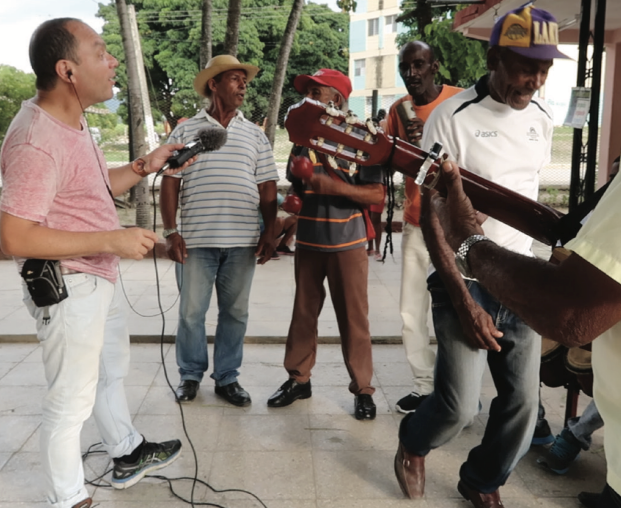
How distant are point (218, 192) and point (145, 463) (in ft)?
5.46

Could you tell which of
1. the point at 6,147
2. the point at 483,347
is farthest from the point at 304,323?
the point at 6,147

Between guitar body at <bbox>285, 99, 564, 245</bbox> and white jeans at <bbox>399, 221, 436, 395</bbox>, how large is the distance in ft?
5.79

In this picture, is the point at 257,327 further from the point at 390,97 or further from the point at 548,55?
the point at 390,97

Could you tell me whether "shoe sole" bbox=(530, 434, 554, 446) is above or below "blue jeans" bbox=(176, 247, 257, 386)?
below

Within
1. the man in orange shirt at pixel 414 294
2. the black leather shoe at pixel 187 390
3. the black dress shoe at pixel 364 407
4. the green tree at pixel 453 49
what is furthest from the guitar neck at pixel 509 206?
the green tree at pixel 453 49

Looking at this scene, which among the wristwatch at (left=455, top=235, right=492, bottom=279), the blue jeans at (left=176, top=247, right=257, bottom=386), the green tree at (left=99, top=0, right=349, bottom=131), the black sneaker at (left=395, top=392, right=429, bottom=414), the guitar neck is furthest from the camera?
the green tree at (left=99, top=0, right=349, bottom=131)

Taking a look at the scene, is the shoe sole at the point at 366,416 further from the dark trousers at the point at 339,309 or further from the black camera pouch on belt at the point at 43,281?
the black camera pouch on belt at the point at 43,281

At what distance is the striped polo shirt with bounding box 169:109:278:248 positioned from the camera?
4.04 metres

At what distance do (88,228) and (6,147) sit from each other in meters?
0.44

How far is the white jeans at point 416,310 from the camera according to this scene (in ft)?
13.2

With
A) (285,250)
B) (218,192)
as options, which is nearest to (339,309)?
(218,192)

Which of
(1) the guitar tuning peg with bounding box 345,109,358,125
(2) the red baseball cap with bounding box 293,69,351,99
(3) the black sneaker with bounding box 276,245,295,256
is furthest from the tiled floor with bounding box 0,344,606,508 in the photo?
(3) the black sneaker with bounding box 276,245,295,256

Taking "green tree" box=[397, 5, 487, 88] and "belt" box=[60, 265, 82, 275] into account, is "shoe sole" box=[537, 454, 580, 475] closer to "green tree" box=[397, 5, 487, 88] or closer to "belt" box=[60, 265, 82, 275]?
"belt" box=[60, 265, 82, 275]

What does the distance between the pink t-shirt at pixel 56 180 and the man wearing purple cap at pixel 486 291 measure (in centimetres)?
136
